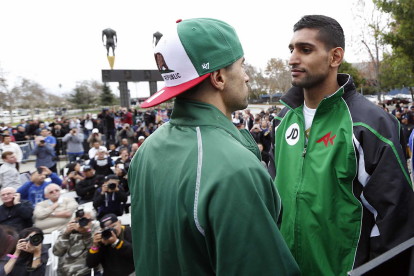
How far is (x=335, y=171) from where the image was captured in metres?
1.67

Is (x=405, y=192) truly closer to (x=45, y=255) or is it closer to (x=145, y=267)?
(x=145, y=267)

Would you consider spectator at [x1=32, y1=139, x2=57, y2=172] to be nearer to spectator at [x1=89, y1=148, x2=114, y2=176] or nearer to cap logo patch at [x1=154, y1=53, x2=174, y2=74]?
spectator at [x1=89, y1=148, x2=114, y2=176]

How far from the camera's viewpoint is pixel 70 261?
387 cm

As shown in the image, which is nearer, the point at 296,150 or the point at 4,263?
the point at 296,150

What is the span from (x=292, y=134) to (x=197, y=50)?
1100 millimetres

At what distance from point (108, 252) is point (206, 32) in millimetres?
3394

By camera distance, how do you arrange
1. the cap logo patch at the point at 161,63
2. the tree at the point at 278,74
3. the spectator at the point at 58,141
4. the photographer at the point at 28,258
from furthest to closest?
1. the tree at the point at 278,74
2. the spectator at the point at 58,141
3. the photographer at the point at 28,258
4. the cap logo patch at the point at 161,63

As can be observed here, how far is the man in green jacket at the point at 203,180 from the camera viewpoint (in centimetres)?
91

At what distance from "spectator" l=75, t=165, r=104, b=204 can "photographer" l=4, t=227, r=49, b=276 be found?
2879 millimetres

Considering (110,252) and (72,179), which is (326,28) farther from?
(72,179)

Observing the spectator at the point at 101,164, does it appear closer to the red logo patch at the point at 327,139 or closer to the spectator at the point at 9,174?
the spectator at the point at 9,174

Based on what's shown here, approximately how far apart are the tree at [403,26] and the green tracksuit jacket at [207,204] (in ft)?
43.4

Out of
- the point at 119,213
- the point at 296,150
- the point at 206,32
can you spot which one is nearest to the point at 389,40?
the point at 119,213

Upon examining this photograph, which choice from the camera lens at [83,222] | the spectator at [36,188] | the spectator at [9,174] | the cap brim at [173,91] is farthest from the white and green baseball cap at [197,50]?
the spectator at [9,174]
